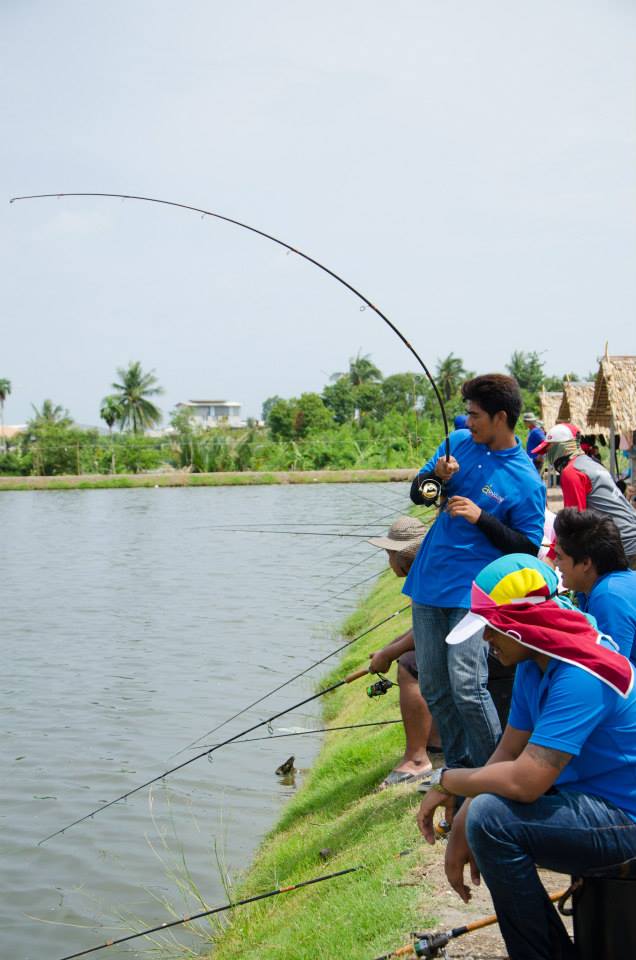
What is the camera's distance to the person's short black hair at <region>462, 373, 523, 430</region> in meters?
3.92

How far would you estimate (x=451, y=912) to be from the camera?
3.36m

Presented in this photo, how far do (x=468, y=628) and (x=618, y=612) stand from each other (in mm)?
512

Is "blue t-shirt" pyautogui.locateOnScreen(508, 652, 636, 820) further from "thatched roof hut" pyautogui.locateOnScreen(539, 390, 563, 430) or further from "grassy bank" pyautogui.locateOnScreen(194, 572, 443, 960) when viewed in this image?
"thatched roof hut" pyautogui.locateOnScreen(539, 390, 563, 430)

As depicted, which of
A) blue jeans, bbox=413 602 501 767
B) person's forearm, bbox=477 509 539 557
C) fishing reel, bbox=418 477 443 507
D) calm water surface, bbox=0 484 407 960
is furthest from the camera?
calm water surface, bbox=0 484 407 960

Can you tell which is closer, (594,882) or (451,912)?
(594,882)

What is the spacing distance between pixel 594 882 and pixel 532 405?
176ft

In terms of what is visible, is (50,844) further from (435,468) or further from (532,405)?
(532,405)

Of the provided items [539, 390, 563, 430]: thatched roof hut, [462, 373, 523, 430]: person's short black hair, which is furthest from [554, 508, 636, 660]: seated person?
[539, 390, 563, 430]: thatched roof hut

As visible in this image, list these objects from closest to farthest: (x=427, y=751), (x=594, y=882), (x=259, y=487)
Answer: (x=594, y=882), (x=427, y=751), (x=259, y=487)

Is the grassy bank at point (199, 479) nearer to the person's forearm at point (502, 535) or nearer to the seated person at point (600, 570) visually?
the person's forearm at point (502, 535)

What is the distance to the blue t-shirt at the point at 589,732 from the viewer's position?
249 centimetres

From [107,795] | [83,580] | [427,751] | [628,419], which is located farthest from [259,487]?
[427,751]

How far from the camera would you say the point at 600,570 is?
3135 millimetres

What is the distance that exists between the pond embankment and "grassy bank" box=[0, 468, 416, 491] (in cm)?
3754
